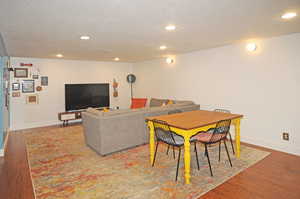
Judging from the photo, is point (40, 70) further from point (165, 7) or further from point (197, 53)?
point (165, 7)

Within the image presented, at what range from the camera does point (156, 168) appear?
10.1ft

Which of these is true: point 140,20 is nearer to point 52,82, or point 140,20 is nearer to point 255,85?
point 255,85

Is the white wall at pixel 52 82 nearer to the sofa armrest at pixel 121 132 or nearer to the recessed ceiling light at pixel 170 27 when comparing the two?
the sofa armrest at pixel 121 132

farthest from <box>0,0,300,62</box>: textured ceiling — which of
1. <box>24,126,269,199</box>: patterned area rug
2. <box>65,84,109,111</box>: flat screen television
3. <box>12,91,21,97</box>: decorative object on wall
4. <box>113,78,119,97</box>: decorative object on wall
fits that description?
<box>113,78,119,97</box>: decorative object on wall

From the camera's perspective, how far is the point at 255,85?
13.5 feet

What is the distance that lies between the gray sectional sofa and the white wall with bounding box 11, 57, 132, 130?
3015 millimetres

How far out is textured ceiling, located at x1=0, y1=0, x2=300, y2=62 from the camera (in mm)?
2107

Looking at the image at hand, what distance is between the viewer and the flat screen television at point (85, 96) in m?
6.48

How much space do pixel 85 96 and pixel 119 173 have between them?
450 centimetres

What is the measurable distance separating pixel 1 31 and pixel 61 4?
1.76m

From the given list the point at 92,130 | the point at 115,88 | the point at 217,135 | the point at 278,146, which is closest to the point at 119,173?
the point at 92,130

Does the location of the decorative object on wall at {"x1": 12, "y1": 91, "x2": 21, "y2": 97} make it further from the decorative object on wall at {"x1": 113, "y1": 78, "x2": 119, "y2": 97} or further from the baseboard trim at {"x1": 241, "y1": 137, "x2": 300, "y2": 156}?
the baseboard trim at {"x1": 241, "y1": 137, "x2": 300, "y2": 156}

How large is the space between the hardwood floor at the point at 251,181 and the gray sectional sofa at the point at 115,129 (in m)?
1.25

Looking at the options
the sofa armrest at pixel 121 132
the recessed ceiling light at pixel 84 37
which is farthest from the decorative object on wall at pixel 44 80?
the sofa armrest at pixel 121 132
